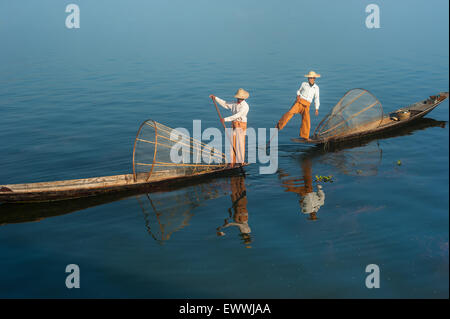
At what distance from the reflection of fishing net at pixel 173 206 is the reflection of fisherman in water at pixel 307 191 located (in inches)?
57.4

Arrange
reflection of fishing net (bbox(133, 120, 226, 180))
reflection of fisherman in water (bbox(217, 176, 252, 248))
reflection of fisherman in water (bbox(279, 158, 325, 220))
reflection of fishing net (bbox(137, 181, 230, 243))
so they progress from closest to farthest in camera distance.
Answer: reflection of fisherman in water (bbox(217, 176, 252, 248))
reflection of fishing net (bbox(137, 181, 230, 243))
reflection of fisherman in water (bbox(279, 158, 325, 220))
reflection of fishing net (bbox(133, 120, 226, 180))

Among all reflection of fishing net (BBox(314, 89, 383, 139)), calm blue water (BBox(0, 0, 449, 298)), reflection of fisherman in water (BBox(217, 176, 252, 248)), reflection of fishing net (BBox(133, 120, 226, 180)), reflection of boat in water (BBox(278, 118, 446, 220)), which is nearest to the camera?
calm blue water (BBox(0, 0, 449, 298))

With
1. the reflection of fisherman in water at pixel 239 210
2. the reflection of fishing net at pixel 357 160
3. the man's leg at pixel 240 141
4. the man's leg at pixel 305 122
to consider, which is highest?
the man's leg at pixel 305 122

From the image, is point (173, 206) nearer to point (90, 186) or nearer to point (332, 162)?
point (90, 186)

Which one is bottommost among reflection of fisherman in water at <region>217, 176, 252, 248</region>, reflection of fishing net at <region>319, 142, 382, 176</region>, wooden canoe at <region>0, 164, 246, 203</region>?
reflection of fisherman in water at <region>217, 176, 252, 248</region>

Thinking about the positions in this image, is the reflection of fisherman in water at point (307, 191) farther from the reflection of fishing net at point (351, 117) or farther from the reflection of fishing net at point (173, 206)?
the reflection of fishing net at point (351, 117)

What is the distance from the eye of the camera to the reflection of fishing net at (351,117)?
1139cm

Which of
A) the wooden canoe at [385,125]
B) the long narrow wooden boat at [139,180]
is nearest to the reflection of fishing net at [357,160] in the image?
the wooden canoe at [385,125]

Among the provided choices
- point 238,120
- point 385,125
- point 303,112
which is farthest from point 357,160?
point 238,120

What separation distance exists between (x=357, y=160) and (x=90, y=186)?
6.64m

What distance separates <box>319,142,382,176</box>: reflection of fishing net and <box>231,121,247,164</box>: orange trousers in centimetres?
229

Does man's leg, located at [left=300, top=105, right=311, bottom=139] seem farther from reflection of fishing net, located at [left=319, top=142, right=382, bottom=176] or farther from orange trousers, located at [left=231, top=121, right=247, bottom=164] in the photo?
orange trousers, located at [left=231, top=121, right=247, bottom=164]

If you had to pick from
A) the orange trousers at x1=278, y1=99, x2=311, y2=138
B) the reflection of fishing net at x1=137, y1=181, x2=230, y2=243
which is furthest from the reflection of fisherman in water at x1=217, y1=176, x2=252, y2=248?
the orange trousers at x1=278, y1=99, x2=311, y2=138

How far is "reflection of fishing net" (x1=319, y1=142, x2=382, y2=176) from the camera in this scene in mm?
9727
